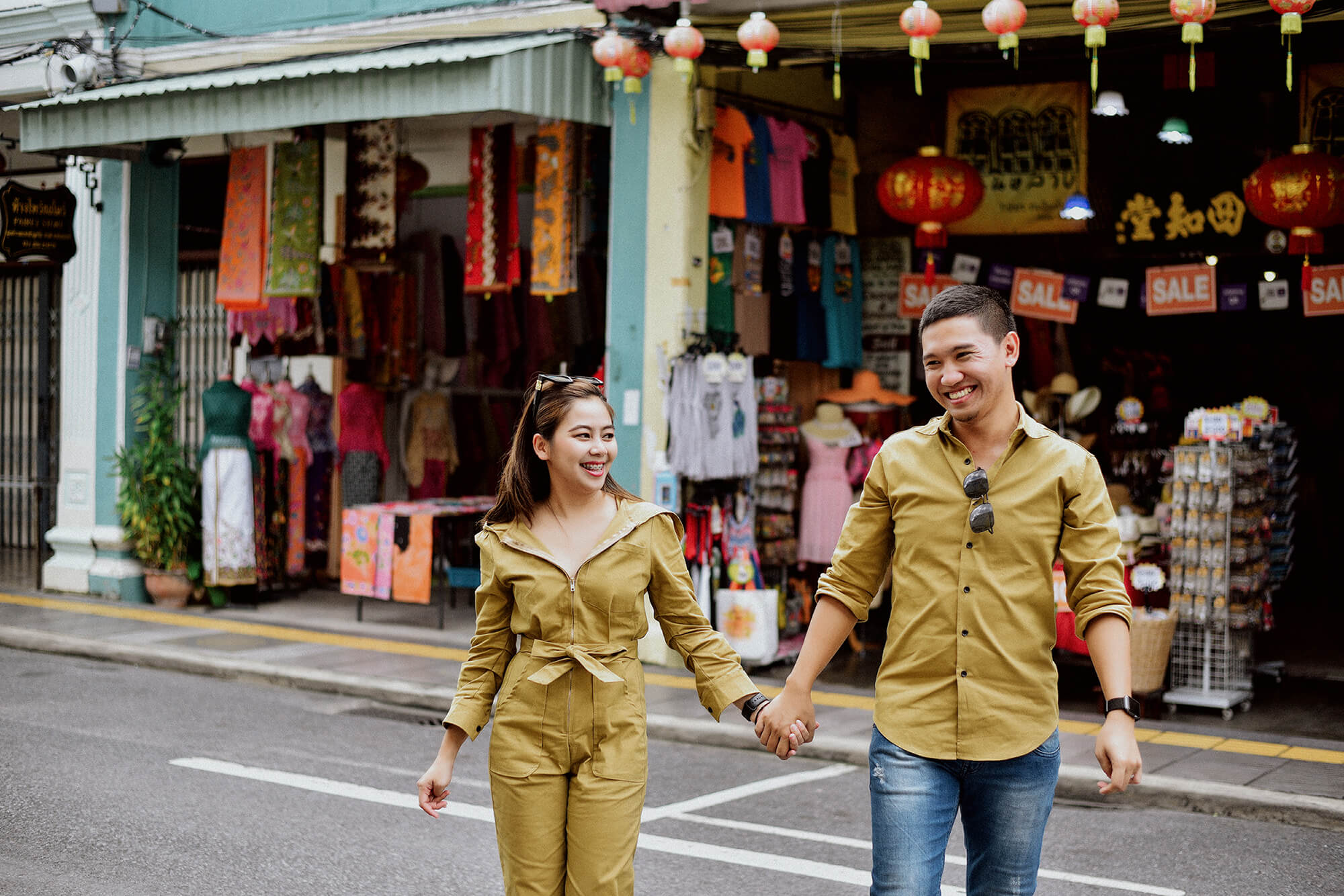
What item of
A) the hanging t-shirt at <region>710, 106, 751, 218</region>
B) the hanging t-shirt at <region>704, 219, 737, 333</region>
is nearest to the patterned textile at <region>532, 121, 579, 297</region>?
the hanging t-shirt at <region>704, 219, 737, 333</region>

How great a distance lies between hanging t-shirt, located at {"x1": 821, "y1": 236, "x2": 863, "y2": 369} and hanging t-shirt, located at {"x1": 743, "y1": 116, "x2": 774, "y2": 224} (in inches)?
45.4

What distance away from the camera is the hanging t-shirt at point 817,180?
476 inches

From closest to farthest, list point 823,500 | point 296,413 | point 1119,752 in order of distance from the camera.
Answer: point 1119,752 < point 823,500 < point 296,413

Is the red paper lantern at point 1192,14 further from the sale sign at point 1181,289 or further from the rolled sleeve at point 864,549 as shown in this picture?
the rolled sleeve at point 864,549

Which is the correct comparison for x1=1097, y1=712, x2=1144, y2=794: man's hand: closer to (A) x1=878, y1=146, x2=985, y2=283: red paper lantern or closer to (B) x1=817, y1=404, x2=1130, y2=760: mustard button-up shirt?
(B) x1=817, y1=404, x2=1130, y2=760: mustard button-up shirt

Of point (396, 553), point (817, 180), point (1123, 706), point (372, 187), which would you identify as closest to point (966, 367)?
point (1123, 706)

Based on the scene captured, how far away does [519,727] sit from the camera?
3.68 meters

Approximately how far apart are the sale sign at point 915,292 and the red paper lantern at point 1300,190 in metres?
3.13

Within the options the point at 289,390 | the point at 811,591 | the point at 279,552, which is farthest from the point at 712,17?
the point at 279,552

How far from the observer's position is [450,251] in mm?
14633

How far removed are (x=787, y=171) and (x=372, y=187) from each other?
3954 millimetres

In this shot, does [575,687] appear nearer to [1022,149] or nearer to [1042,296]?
[1022,149]

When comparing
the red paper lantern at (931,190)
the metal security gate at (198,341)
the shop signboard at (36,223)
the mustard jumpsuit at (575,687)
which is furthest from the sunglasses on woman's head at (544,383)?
the metal security gate at (198,341)

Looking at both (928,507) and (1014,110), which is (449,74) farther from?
(928,507)
